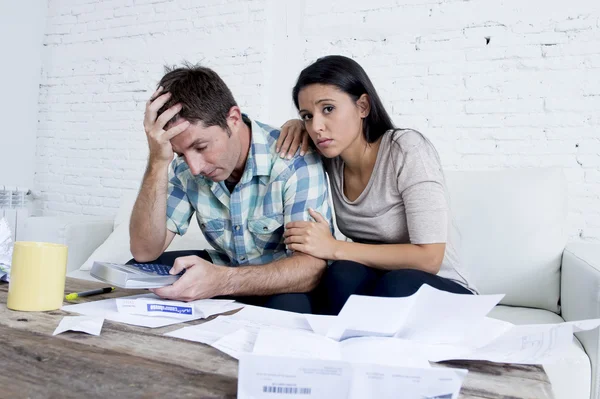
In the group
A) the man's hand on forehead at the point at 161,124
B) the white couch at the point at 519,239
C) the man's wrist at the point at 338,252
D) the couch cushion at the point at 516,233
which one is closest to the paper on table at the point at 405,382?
the man's wrist at the point at 338,252

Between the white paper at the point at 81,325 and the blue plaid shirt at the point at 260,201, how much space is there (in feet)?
2.00

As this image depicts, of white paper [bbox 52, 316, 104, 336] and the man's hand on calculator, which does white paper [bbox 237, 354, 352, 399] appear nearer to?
white paper [bbox 52, 316, 104, 336]

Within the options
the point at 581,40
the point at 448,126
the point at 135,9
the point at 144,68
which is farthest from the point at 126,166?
the point at 581,40

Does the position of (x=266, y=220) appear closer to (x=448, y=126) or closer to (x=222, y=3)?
(x=448, y=126)

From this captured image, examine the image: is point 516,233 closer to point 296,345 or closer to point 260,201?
point 260,201

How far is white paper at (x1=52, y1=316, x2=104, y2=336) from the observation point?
0.74 metres

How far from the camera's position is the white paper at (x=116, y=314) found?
0.81 metres

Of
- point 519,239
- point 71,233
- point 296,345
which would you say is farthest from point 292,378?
point 71,233

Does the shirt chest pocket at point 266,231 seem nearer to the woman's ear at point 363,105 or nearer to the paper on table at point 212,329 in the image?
the woman's ear at point 363,105

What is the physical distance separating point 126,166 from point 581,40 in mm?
2420

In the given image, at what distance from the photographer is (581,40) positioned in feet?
7.07

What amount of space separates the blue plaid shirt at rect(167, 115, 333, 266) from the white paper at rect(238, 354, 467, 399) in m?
0.81

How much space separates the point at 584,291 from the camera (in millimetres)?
1383

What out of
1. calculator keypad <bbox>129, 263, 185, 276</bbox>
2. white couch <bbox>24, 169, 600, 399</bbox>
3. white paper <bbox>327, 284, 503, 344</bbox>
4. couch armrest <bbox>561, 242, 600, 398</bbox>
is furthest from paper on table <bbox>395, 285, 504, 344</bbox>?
white couch <bbox>24, 169, 600, 399</bbox>
